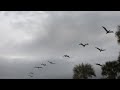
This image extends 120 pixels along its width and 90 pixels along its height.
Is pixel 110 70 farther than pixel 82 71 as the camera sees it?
No

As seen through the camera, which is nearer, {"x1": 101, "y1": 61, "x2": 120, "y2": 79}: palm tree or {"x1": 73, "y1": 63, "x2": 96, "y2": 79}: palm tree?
{"x1": 101, "y1": 61, "x2": 120, "y2": 79}: palm tree

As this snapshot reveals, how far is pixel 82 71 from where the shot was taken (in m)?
35.8

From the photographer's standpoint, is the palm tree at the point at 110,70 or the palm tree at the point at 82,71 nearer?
the palm tree at the point at 110,70

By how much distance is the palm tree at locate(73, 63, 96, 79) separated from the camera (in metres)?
34.8

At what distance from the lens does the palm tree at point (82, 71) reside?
34781mm
